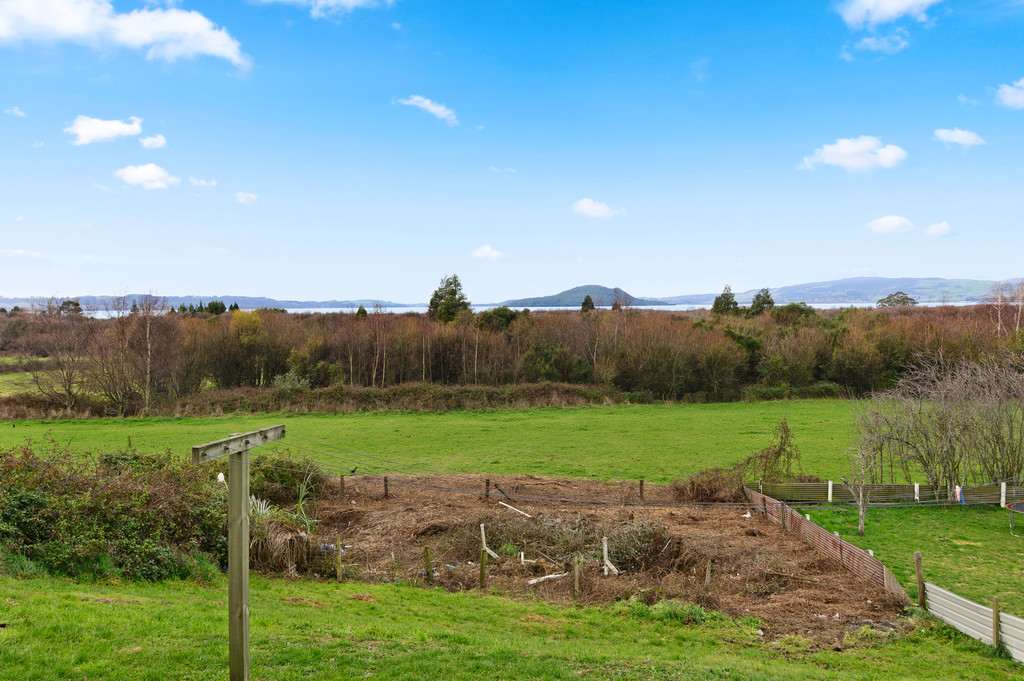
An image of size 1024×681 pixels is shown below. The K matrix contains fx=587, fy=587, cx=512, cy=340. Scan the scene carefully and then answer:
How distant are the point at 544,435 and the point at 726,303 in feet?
136

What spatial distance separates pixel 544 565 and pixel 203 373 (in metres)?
41.4

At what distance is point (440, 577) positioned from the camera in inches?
539

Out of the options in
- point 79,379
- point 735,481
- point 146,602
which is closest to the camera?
point 146,602

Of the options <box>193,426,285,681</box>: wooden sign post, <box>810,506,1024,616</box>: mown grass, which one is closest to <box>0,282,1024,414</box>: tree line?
<box>810,506,1024,616</box>: mown grass

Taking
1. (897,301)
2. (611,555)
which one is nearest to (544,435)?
(611,555)

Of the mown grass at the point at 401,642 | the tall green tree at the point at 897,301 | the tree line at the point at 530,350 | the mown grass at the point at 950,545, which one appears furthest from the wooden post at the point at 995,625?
the tall green tree at the point at 897,301

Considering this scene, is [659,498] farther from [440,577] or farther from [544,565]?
[440,577]

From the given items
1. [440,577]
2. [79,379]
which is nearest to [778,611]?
[440,577]

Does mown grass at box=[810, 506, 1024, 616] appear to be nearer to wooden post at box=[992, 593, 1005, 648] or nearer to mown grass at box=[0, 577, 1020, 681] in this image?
wooden post at box=[992, 593, 1005, 648]

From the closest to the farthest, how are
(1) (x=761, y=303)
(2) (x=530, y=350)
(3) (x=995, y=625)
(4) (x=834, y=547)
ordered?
(3) (x=995, y=625) < (4) (x=834, y=547) < (2) (x=530, y=350) < (1) (x=761, y=303)

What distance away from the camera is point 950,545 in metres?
16.2

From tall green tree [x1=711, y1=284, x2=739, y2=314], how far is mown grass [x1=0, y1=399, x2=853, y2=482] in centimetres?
2361

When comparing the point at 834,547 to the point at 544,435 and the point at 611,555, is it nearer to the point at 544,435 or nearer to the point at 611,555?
the point at 611,555

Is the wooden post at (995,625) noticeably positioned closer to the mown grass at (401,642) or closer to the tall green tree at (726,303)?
the mown grass at (401,642)
